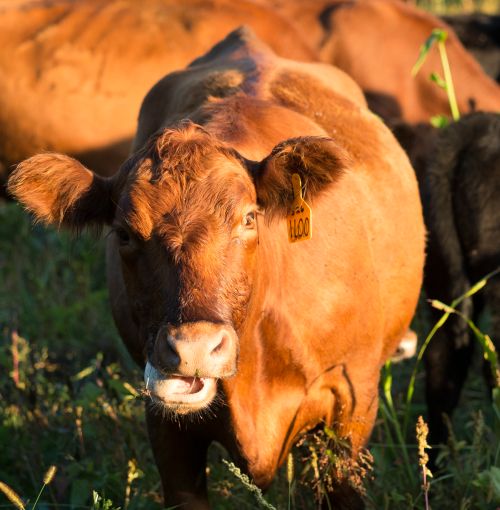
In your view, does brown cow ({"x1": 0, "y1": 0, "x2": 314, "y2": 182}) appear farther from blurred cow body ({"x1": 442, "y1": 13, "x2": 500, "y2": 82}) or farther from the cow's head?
the cow's head

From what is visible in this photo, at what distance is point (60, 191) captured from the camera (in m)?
3.78

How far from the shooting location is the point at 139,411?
4.91 m

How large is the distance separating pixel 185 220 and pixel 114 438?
172cm

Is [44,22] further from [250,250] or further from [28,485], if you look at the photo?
[250,250]

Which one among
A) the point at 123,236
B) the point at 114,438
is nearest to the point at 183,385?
the point at 123,236

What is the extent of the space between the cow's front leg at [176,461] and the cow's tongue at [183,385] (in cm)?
72

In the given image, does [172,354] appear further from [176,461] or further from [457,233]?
[457,233]

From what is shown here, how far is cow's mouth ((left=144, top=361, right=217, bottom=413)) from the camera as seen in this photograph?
3225mm

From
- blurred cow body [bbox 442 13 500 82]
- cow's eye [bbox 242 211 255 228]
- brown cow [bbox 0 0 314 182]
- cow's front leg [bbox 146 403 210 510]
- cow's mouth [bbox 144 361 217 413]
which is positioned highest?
cow's eye [bbox 242 211 255 228]

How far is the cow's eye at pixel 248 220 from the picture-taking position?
3543 millimetres

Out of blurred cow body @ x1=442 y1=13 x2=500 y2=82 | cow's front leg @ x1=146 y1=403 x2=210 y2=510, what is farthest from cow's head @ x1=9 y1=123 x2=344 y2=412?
blurred cow body @ x1=442 y1=13 x2=500 y2=82

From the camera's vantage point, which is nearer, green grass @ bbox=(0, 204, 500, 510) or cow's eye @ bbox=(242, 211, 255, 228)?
cow's eye @ bbox=(242, 211, 255, 228)

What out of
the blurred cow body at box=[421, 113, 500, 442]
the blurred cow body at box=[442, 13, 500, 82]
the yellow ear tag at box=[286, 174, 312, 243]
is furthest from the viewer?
the blurred cow body at box=[442, 13, 500, 82]

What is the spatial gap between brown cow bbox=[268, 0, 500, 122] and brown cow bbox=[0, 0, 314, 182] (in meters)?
0.65
